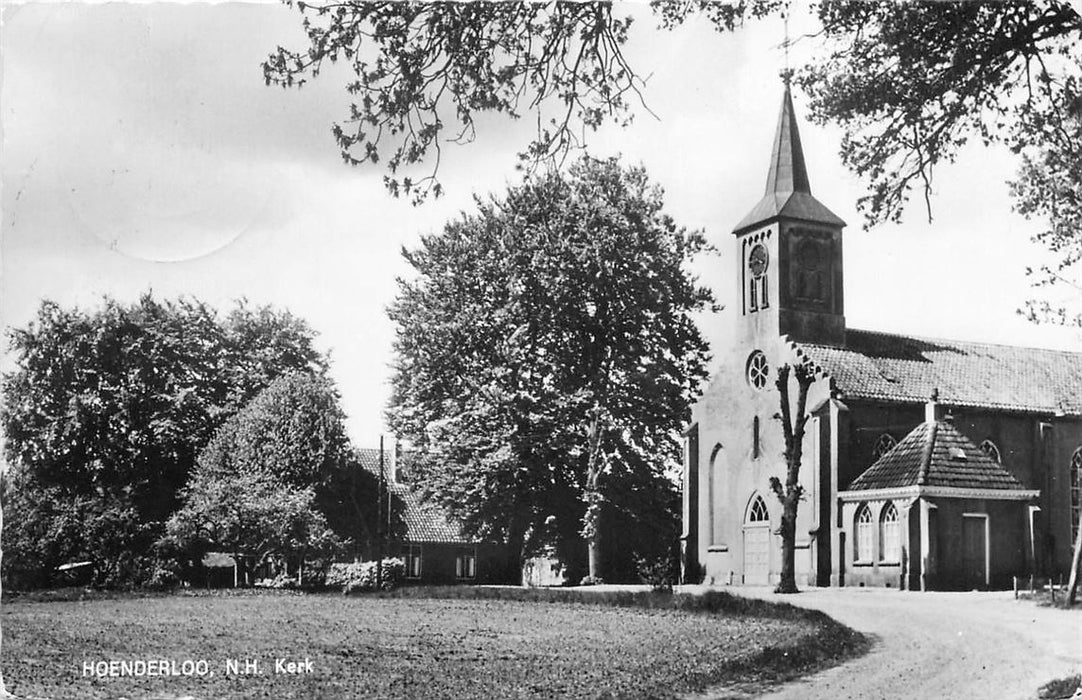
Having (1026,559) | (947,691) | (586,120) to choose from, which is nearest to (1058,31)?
(586,120)

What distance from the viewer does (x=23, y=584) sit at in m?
17.8

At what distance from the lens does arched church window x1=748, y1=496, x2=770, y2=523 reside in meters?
36.8

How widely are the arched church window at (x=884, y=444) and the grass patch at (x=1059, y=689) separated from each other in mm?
20355

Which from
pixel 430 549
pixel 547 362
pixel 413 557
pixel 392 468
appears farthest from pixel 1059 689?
pixel 430 549

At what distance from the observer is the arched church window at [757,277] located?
3684 cm

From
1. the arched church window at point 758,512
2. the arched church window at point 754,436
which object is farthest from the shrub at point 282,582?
the arched church window at point 754,436

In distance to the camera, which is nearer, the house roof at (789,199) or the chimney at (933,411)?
the house roof at (789,199)

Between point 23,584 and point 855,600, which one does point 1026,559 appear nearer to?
point 855,600

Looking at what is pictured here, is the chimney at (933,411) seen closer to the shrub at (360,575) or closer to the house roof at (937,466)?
the house roof at (937,466)

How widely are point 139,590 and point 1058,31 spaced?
56.4 feet

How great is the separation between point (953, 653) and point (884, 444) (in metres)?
19.1

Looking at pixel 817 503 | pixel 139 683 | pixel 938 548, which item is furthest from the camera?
pixel 817 503

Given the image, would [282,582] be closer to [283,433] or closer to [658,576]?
[283,433]

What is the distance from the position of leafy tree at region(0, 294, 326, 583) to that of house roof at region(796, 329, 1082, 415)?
19.3 meters
